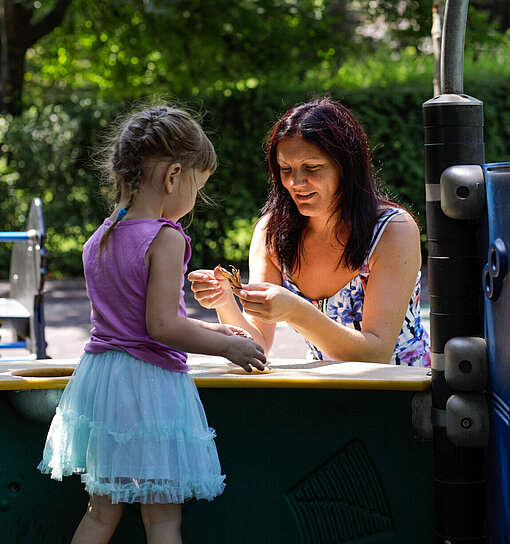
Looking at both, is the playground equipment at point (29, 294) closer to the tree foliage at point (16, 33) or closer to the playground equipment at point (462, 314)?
the playground equipment at point (462, 314)

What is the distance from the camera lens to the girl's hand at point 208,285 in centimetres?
242

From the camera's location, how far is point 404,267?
260cm

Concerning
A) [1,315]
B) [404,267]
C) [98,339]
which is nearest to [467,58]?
[1,315]

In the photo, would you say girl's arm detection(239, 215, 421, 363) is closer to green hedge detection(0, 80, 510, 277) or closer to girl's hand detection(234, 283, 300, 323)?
girl's hand detection(234, 283, 300, 323)

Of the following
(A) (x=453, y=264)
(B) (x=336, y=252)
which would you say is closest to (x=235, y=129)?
(B) (x=336, y=252)

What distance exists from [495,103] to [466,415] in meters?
10.0

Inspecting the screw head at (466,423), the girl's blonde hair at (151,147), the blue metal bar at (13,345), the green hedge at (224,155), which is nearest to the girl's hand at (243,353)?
the girl's blonde hair at (151,147)

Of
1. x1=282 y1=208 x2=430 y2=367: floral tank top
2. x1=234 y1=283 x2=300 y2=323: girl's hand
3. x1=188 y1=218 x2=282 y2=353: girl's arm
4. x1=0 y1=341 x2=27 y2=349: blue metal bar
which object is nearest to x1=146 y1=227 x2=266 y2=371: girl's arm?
x1=234 y1=283 x2=300 y2=323: girl's hand

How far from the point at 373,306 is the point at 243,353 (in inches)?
26.9

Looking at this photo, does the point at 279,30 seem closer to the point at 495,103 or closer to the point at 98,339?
the point at 495,103

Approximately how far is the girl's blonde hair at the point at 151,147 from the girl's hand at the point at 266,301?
355 millimetres

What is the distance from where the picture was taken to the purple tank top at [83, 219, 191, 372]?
195cm

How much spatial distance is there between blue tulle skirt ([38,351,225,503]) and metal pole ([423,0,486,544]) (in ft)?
1.63

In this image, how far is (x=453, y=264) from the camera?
171cm
